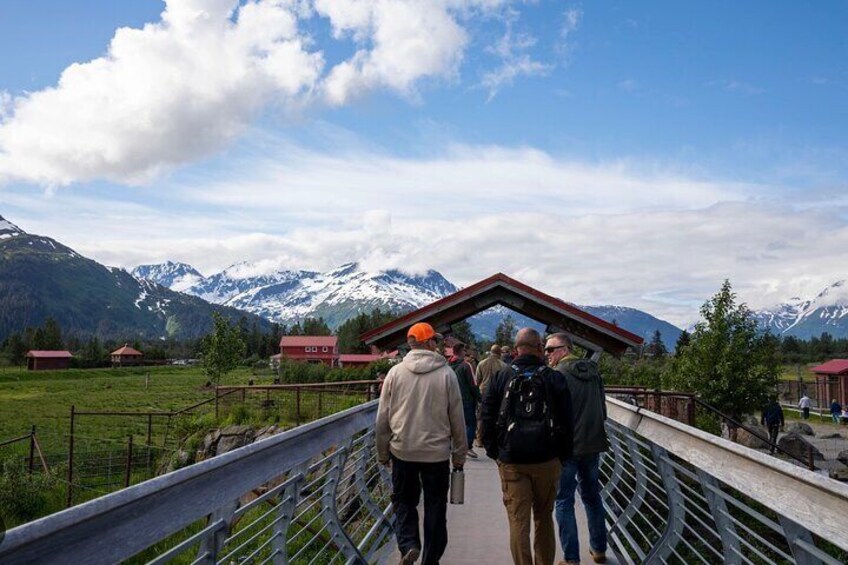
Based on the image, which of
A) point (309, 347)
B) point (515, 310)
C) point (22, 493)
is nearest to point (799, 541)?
point (515, 310)

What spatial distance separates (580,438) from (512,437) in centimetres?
103

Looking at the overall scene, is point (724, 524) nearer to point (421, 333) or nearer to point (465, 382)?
point (421, 333)

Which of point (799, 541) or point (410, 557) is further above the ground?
point (799, 541)

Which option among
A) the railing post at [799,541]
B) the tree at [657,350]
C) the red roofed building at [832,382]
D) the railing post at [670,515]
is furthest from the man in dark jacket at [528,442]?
the tree at [657,350]

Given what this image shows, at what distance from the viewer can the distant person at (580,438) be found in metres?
6.19

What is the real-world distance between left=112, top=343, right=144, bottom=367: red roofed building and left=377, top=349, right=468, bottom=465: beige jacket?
138m

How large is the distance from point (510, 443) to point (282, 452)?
6.47ft

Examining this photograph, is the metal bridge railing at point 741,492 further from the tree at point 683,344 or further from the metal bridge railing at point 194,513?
the tree at point 683,344

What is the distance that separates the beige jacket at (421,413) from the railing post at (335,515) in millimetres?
364

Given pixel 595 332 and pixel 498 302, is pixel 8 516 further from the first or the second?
pixel 595 332

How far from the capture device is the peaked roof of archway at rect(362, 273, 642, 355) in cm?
1414

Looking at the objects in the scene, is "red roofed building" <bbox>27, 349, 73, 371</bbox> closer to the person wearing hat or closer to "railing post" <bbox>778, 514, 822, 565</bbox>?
the person wearing hat

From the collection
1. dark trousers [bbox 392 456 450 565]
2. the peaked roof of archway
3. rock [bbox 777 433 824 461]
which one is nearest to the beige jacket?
dark trousers [bbox 392 456 450 565]

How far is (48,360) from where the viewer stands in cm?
12569
